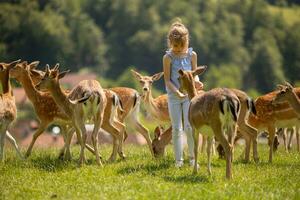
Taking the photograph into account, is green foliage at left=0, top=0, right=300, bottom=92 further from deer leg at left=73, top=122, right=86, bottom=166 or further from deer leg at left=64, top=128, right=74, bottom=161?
deer leg at left=73, top=122, right=86, bottom=166

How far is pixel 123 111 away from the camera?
16.0 metres

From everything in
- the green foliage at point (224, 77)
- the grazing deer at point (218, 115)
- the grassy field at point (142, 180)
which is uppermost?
the green foliage at point (224, 77)

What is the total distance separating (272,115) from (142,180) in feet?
14.6

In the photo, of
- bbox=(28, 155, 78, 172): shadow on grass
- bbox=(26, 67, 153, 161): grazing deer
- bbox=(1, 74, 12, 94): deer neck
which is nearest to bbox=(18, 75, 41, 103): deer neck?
bbox=(26, 67, 153, 161): grazing deer

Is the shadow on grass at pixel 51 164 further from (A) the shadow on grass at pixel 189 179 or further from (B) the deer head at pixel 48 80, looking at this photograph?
(A) the shadow on grass at pixel 189 179

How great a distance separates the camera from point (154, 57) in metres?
127

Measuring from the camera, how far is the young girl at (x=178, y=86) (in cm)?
1342

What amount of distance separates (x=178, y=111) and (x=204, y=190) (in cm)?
265

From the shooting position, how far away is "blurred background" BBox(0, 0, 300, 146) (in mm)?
117000

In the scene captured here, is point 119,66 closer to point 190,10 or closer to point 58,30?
point 58,30

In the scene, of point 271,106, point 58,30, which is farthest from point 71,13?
point 271,106

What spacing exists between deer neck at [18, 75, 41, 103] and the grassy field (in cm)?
150

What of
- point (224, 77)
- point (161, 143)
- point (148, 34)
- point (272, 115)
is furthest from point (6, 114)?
point (148, 34)

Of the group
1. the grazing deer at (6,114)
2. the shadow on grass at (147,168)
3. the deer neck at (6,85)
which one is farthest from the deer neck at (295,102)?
the deer neck at (6,85)
